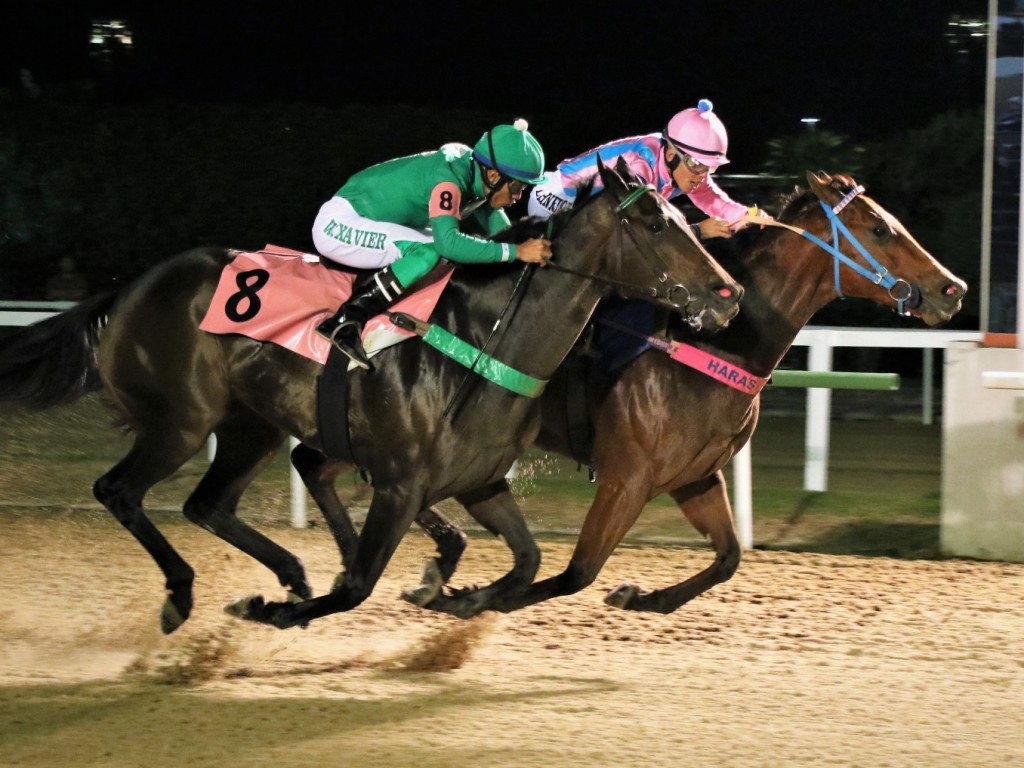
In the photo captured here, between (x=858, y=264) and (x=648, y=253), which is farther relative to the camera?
(x=858, y=264)

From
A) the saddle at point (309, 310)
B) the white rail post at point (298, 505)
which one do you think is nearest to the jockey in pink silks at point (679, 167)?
the saddle at point (309, 310)

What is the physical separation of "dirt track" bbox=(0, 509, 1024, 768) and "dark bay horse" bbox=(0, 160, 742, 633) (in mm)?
323

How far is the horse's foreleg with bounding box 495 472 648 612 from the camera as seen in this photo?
484 centimetres

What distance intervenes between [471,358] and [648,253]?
2.16 feet

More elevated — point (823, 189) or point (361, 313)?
point (823, 189)

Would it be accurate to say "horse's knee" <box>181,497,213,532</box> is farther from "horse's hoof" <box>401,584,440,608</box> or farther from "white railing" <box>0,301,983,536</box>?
"white railing" <box>0,301,983,536</box>

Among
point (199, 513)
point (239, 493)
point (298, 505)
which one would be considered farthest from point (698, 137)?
point (298, 505)

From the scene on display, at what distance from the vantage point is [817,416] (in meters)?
7.73

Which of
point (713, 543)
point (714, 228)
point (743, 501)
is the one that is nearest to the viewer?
point (714, 228)

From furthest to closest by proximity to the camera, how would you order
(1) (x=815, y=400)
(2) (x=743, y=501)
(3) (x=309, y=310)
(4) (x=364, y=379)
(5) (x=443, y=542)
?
(1) (x=815, y=400) < (2) (x=743, y=501) < (5) (x=443, y=542) < (3) (x=309, y=310) < (4) (x=364, y=379)

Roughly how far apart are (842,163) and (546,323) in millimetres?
11356

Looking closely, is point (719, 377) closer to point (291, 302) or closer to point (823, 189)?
point (823, 189)

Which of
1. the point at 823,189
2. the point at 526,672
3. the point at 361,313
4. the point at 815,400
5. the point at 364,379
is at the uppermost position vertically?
the point at 823,189

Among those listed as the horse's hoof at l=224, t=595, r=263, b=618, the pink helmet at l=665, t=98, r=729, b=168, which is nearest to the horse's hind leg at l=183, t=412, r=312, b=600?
the horse's hoof at l=224, t=595, r=263, b=618
